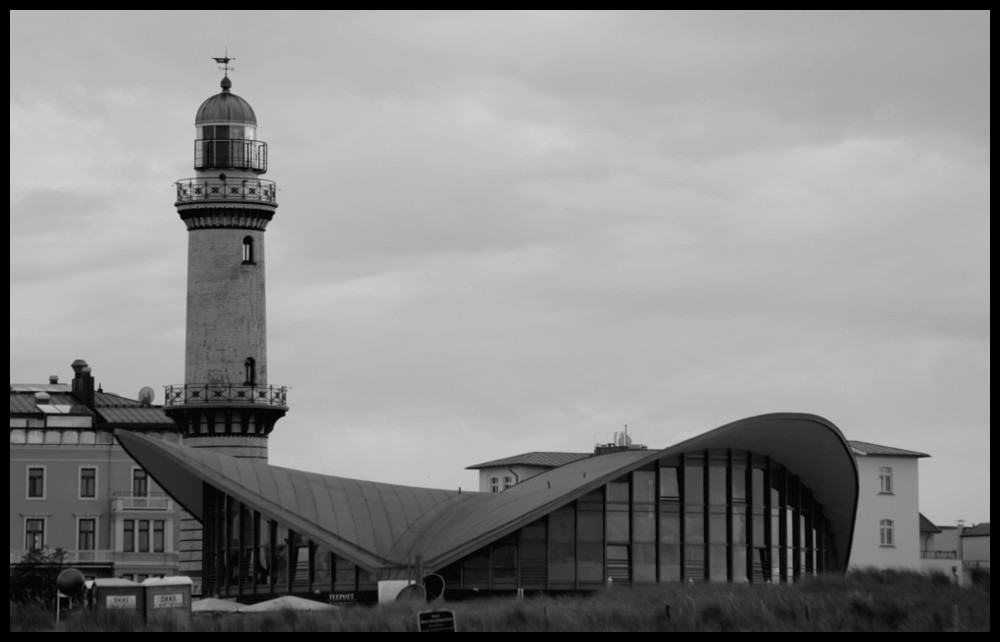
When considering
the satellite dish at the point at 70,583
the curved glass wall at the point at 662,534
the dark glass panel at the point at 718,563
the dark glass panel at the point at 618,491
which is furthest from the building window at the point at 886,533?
the satellite dish at the point at 70,583

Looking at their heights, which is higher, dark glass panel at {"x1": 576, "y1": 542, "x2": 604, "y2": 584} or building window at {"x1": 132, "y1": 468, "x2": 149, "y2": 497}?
building window at {"x1": 132, "y1": 468, "x2": 149, "y2": 497}

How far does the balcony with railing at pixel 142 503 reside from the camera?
289 feet

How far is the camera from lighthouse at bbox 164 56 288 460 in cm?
7419

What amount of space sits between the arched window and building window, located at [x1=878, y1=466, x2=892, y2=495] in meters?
34.0

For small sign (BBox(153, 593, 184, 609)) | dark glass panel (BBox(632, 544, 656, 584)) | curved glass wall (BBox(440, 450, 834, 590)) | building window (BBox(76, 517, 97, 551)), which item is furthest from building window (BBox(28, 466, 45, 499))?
small sign (BBox(153, 593, 184, 609))

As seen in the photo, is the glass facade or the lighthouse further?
the lighthouse

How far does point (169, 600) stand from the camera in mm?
44438

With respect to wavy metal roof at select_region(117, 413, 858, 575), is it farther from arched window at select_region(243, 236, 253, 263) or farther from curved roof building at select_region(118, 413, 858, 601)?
arched window at select_region(243, 236, 253, 263)

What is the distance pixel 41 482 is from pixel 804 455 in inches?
1525

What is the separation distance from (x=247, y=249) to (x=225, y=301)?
213cm

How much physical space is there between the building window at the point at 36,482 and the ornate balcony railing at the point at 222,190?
17.7 metres

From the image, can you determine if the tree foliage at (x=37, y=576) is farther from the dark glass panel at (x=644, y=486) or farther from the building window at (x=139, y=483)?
the dark glass panel at (x=644, y=486)

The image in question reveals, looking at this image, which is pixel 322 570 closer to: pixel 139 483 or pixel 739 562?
pixel 739 562
